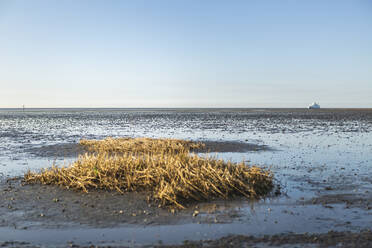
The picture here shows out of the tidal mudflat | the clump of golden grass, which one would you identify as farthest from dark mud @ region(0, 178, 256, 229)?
the clump of golden grass

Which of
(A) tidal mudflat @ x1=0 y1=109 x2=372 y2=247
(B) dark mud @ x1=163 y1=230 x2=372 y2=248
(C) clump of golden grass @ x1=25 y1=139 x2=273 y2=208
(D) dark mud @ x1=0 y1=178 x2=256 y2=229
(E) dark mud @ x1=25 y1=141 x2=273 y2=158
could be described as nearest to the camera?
(B) dark mud @ x1=163 y1=230 x2=372 y2=248

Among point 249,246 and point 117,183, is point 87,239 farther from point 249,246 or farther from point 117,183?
point 117,183

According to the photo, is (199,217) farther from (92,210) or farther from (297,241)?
(92,210)

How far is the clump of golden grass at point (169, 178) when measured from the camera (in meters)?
10.1

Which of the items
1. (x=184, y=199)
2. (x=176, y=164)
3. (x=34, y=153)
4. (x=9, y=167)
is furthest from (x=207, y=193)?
(x=34, y=153)

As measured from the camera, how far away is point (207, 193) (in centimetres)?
1021

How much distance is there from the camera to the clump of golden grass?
33.2ft

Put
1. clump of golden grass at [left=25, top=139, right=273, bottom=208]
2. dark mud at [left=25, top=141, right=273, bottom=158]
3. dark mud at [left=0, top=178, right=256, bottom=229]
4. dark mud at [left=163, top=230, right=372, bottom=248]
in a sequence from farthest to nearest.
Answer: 1. dark mud at [left=25, top=141, right=273, bottom=158]
2. clump of golden grass at [left=25, top=139, right=273, bottom=208]
3. dark mud at [left=0, top=178, right=256, bottom=229]
4. dark mud at [left=163, top=230, right=372, bottom=248]

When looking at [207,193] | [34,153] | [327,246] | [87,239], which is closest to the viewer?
[327,246]

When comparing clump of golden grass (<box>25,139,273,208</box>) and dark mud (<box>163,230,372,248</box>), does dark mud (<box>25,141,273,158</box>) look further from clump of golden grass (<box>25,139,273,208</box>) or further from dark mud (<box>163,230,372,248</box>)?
dark mud (<box>163,230,372,248</box>)

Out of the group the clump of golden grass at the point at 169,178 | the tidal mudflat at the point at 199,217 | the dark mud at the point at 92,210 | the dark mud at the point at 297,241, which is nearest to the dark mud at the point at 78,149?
the tidal mudflat at the point at 199,217

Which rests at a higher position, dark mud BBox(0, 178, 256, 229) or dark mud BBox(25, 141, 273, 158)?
dark mud BBox(25, 141, 273, 158)

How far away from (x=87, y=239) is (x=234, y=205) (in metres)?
4.29

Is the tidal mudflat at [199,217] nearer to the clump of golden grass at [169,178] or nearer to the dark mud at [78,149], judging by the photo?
the clump of golden grass at [169,178]
